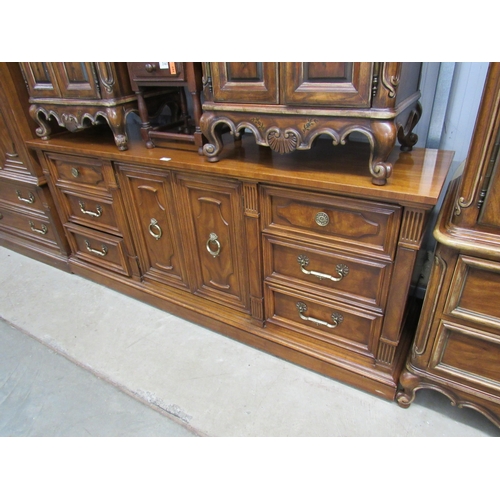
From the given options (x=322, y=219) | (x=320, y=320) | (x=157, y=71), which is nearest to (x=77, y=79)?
(x=157, y=71)

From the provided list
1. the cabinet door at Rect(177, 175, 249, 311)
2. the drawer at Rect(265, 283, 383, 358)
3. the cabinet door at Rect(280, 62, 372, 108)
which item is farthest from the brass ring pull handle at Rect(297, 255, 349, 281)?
the cabinet door at Rect(280, 62, 372, 108)

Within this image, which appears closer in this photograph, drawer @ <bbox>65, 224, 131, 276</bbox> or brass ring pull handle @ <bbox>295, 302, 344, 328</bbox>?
Result: brass ring pull handle @ <bbox>295, 302, 344, 328</bbox>

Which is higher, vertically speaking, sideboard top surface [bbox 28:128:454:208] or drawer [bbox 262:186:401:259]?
sideboard top surface [bbox 28:128:454:208]

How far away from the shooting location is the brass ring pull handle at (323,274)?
1.32 metres

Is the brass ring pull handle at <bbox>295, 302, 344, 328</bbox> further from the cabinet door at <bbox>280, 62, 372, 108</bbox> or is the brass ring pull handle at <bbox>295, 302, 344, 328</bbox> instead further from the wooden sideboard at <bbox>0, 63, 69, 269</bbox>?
the wooden sideboard at <bbox>0, 63, 69, 269</bbox>

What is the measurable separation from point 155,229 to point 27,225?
125cm

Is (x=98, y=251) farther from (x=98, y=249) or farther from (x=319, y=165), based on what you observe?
(x=319, y=165)

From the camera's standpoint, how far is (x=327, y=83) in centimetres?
110

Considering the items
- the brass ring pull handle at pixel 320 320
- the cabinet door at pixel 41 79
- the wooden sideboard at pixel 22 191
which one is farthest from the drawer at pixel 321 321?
the wooden sideboard at pixel 22 191

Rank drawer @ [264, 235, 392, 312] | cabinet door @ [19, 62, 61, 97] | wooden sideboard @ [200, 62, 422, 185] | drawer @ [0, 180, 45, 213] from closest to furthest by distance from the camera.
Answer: wooden sideboard @ [200, 62, 422, 185] → drawer @ [264, 235, 392, 312] → cabinet door @ [19, 62, 61, 97] → drawer @ [0, 180, 45, 213]

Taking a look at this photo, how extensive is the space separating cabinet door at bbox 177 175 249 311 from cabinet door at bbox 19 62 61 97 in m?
0.83

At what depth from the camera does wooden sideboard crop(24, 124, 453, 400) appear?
1.21 meters

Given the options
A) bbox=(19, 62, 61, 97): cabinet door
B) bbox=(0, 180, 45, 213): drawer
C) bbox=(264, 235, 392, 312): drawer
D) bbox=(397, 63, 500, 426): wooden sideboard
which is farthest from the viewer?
bbox=(0, 180, 45, 213): drawer

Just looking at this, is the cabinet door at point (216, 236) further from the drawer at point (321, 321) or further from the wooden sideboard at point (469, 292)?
the wooden sideboard at point (469, 292)
